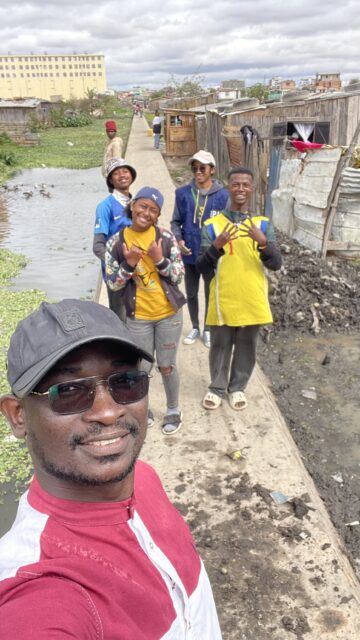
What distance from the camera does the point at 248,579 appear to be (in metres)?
2.85

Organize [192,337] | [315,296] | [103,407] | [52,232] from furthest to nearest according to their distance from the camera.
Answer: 1. [52,232]
2. [315,296]
3. [192,337]
4. [103,407]

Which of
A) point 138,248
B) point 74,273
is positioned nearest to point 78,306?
point 138,248

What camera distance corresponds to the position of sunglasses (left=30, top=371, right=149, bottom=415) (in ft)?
3.88

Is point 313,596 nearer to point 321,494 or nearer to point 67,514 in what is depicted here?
→ point 321,494

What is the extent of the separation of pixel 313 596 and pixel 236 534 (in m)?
0.58

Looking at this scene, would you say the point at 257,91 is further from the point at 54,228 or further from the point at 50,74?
the point at 50,74

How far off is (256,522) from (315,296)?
12.8ft

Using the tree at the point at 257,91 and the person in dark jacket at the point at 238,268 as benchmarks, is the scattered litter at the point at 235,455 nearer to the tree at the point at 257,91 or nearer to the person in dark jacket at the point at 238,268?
the person in dark jacket at the point at 238,268

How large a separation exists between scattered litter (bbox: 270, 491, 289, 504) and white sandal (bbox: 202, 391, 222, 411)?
1116mm

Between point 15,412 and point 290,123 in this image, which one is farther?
point 290,123

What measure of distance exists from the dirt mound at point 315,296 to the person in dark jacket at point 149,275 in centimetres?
→ 275

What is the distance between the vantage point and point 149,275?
3633mm

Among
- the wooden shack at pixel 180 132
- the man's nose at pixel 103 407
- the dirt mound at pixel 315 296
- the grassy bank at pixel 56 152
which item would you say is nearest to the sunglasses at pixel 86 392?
the man's nose at pixel 103 407

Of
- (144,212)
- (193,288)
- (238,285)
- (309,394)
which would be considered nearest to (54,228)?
(193,288)
